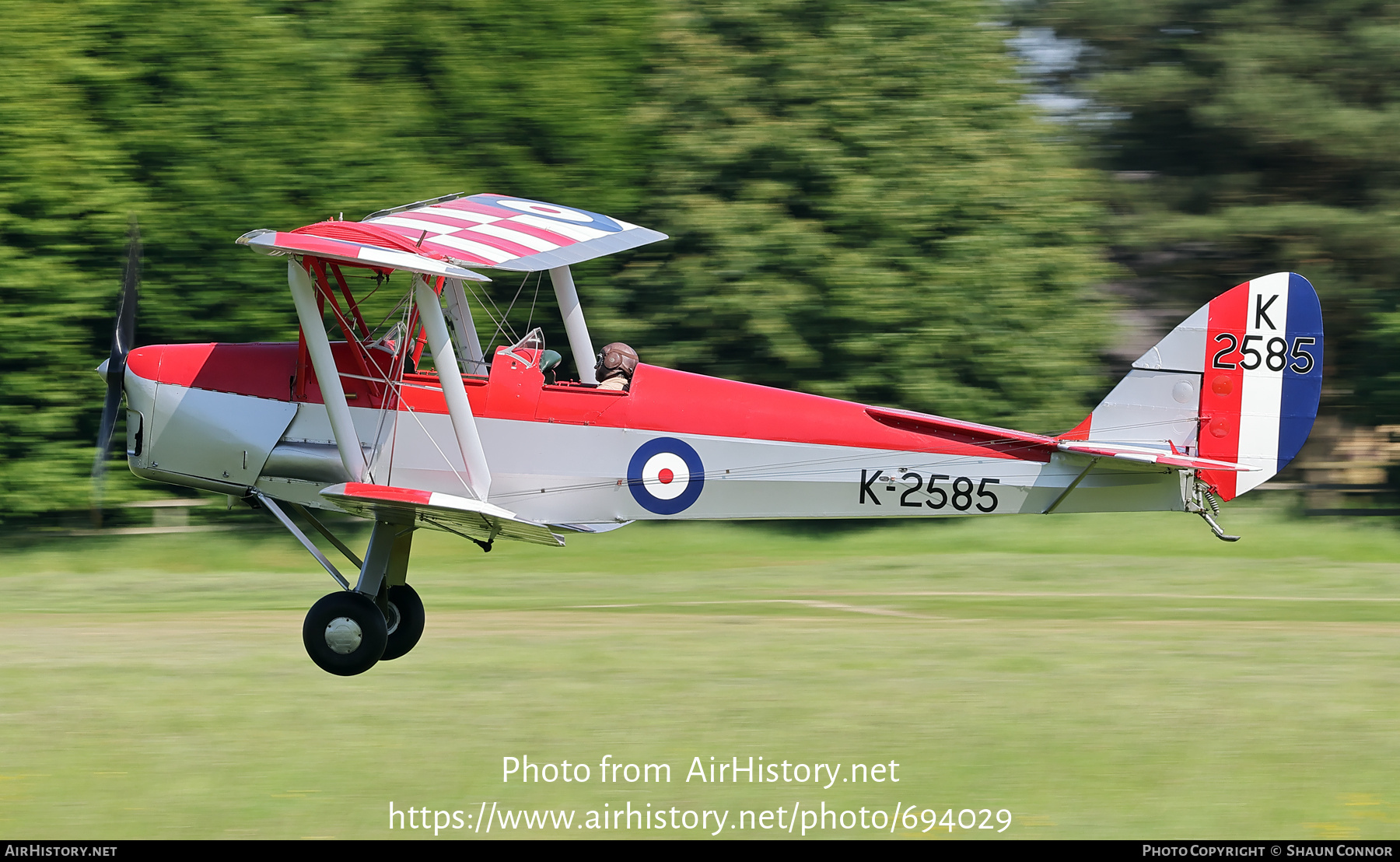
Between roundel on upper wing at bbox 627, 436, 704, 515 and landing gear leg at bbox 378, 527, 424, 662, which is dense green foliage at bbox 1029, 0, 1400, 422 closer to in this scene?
roundel on upper wing at bbox 627, 436, 704, 515

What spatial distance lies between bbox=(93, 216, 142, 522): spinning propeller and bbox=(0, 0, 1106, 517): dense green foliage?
682 centimetres

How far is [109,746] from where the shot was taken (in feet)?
23.8

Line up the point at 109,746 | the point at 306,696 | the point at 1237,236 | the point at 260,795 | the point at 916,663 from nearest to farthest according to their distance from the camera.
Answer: the point at 260,795 → the point at 109,746 → the point at 306,696 → the point at 916,663 → the point at 1237,236

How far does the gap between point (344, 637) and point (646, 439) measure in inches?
89.9

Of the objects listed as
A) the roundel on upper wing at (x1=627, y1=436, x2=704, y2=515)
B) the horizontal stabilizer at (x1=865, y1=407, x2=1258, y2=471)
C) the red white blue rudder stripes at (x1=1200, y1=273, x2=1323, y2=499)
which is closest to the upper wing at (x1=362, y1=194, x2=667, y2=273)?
the roundel on upper wing at (x1=627, y1=436, x2=704, y2=515)

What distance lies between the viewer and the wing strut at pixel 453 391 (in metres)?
7.73

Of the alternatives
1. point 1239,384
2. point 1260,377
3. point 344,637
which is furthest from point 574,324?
point 1260,377

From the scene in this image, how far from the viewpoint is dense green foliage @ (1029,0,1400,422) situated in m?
19.5

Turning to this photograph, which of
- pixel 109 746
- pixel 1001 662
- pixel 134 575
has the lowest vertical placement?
pixel 134 575

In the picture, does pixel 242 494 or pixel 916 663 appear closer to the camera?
pixel 242 494

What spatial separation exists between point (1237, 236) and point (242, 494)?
16.5m

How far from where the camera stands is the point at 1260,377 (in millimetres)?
8367

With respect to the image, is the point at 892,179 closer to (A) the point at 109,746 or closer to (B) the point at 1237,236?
(B) the point at 1237,236

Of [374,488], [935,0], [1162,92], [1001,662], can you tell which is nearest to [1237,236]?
[1162,92]
